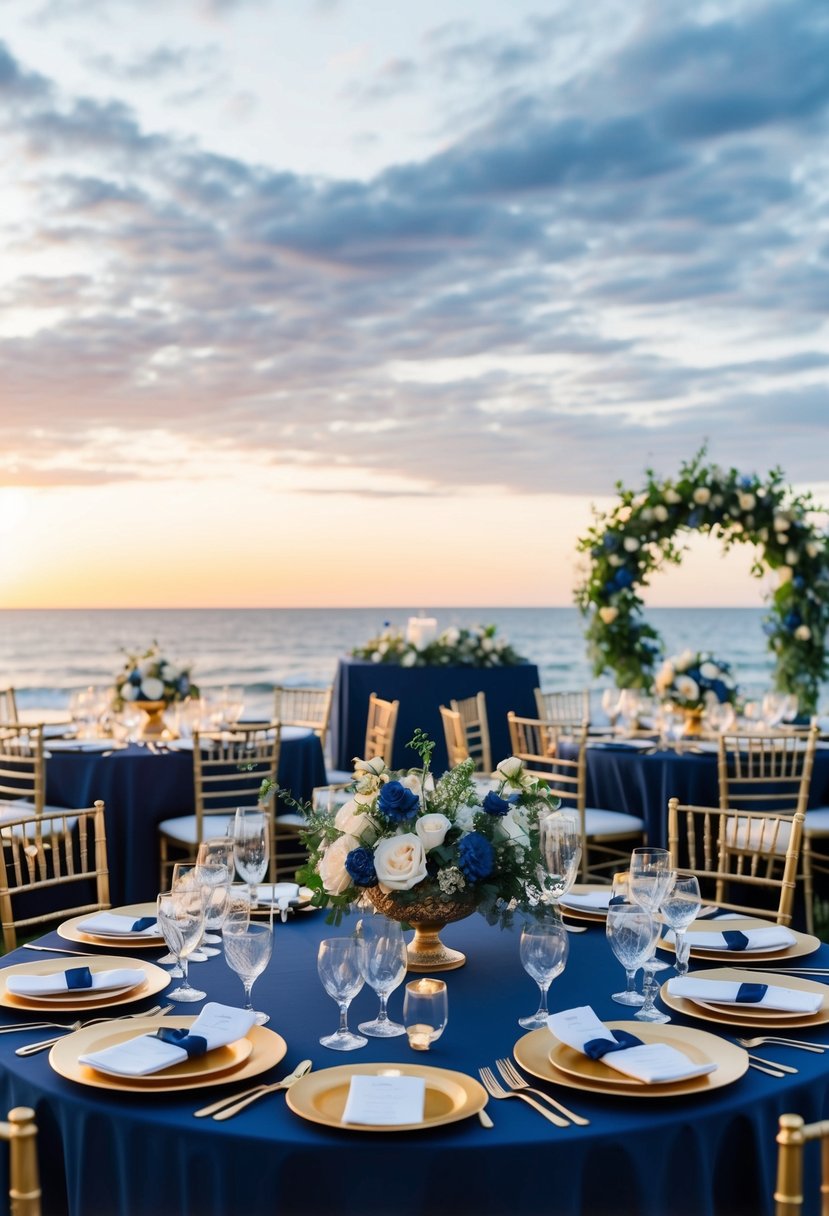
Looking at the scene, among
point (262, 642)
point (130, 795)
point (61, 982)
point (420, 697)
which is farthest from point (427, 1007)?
point (262, 642)

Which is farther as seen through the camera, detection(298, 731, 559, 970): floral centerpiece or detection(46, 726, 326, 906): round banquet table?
detection(46, 726, 326, 906): round banquet table

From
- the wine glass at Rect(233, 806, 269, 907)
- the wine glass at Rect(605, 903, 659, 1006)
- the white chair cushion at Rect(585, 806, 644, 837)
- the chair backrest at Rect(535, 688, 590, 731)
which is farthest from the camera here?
the chair backrest at Rect(535, 688, 590, 731)

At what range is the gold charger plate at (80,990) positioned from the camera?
243 cm

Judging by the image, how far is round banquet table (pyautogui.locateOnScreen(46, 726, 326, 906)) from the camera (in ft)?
20.4

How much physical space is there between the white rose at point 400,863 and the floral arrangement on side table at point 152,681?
4.42 metres

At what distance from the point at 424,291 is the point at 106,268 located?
3813 mm

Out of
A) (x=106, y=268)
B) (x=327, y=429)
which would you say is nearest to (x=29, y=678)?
(x=327, y=429)

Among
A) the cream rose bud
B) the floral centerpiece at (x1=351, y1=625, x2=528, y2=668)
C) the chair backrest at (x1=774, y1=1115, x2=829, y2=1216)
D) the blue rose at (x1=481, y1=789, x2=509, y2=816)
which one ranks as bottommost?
the chair backrest at (x1=774, y1=1115, x2=829, y2=1216)

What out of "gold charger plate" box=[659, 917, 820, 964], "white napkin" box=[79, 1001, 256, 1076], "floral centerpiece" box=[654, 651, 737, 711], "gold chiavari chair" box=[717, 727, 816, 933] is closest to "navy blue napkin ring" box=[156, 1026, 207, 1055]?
"white napkin" box=[79, 1001, 256, 1076]

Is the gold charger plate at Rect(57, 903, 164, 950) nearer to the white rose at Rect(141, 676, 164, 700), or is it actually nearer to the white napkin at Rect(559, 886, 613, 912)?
the white napkin at Rect(559, 886, 613, 912)

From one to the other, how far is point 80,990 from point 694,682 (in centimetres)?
512

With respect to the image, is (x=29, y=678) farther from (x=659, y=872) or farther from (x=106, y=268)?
(x=659, y=872)

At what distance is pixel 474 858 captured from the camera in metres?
2.54

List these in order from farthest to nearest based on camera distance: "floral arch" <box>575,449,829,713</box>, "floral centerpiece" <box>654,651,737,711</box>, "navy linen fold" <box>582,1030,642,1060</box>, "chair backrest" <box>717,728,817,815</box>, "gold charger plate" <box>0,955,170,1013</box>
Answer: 1. "floral arch" <box>575,449,829,713</box>
2. "floral centerpiece" <box>654,651,737,711</box>
3. "chair backrest" <box>717,728,817,815</box>
4. "gold charger plate" <box>0,955,170,1013</box>
5. "navy linen fold" <box>582,1030,642,1060</box>
